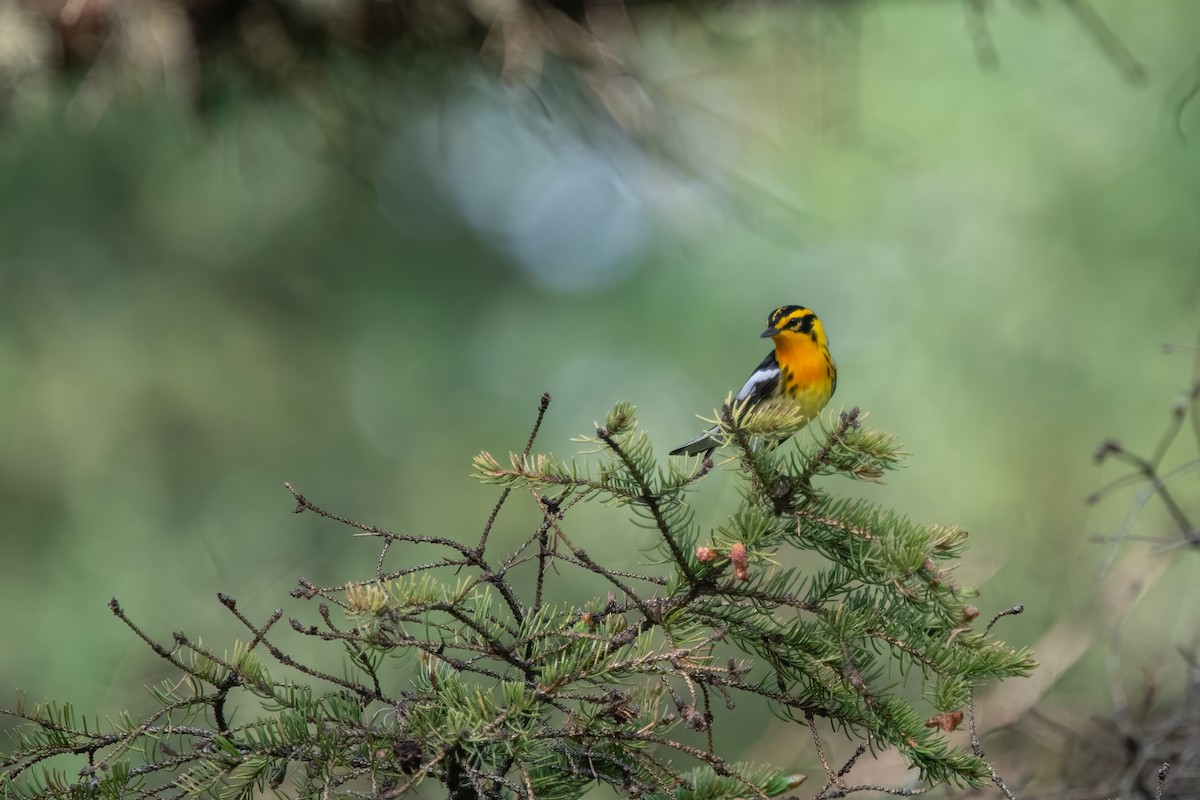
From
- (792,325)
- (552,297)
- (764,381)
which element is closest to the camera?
(792,325)

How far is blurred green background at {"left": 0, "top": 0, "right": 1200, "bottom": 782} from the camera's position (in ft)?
16.4

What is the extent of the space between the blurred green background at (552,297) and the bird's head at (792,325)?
274 mm

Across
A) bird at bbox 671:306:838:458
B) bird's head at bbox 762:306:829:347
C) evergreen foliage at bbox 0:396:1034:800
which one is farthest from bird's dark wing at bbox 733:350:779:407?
evergreen foliage at bbox 0:396:1034:800

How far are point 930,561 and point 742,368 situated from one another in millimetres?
8457

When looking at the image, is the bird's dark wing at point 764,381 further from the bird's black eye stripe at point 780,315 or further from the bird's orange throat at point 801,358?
the bird's black eye stripe at point 780,315

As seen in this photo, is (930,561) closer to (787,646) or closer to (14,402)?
(787,646)

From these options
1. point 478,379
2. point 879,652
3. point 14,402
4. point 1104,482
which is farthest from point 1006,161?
point 14,402

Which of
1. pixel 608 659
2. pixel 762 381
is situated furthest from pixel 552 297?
pixel 608 659

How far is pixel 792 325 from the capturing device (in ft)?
14.0

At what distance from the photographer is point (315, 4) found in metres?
4.52

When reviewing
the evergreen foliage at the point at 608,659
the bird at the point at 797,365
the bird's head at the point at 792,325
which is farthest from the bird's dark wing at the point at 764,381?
the evergreen foliage at the point at 608,659

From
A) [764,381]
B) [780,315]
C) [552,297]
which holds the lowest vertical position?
[764,381]

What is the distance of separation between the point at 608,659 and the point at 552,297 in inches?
390

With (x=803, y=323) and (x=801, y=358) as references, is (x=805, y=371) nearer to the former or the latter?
(x=801, y=358)
